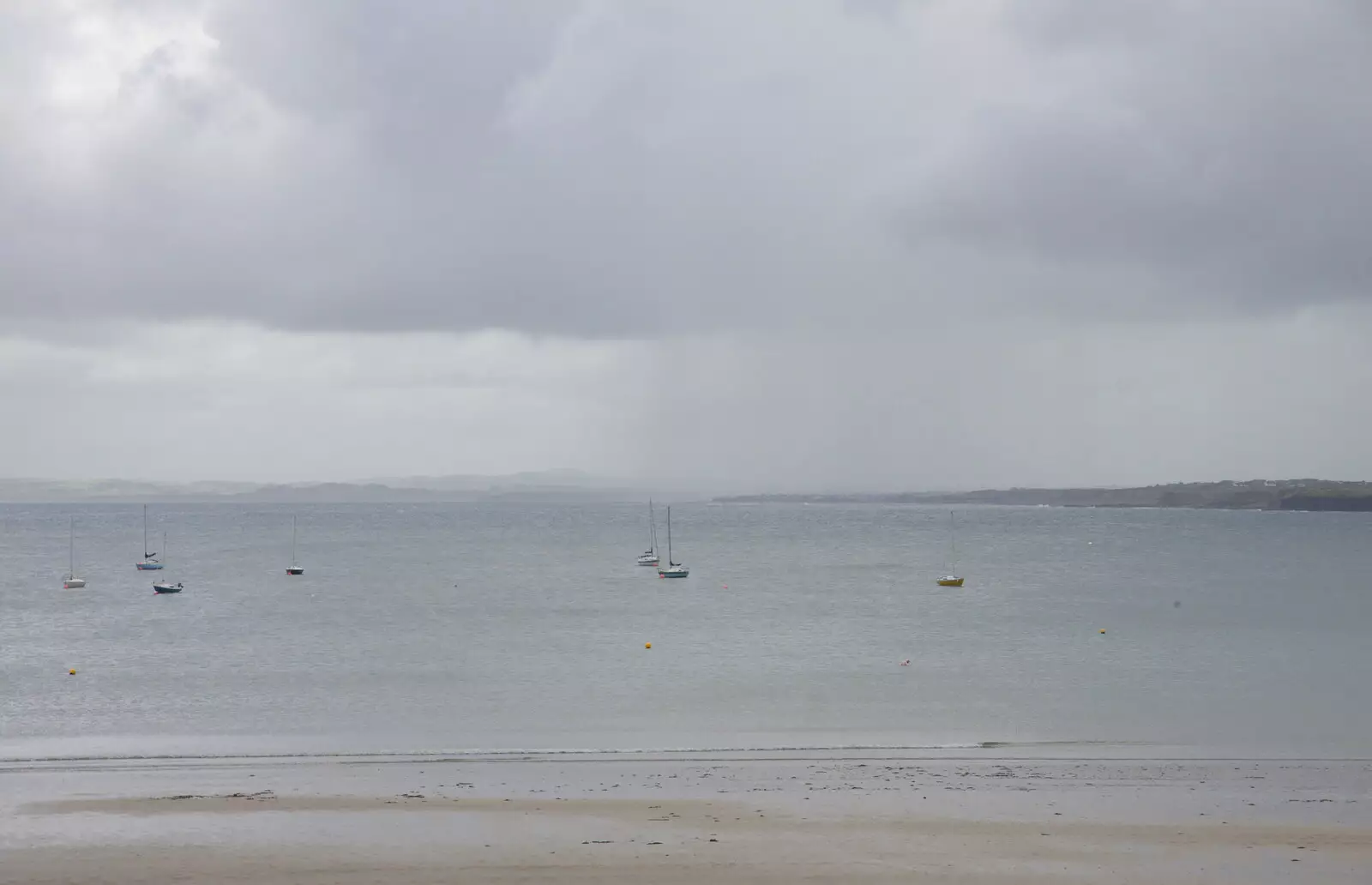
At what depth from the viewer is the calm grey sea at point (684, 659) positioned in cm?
2886

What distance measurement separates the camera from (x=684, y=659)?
143ft

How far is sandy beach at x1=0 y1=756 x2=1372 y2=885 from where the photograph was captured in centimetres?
1614

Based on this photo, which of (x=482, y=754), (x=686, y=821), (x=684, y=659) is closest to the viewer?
(x=686, y=821)

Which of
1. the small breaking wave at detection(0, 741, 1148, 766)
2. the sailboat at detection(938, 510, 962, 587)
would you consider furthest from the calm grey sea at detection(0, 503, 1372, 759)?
the sailboat at detection(938, 510, 962, 587)

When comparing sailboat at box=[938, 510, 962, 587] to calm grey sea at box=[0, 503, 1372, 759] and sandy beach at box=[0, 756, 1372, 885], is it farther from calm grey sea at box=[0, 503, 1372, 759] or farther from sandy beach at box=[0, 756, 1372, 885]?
sandy beach at box=[0, 756, 1372, 885]

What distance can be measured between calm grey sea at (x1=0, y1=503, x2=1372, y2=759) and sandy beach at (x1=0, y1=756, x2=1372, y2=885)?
3.15 metres

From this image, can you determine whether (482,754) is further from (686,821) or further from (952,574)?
(952,574)

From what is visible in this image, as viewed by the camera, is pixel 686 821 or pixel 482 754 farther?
pixel 482 754

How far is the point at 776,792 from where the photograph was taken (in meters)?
21.1

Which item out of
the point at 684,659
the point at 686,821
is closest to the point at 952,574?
the point at 684,659

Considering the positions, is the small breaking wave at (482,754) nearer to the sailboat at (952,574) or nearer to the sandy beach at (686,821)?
the sandy beach at (686,821)

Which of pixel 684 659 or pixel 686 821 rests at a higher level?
pixel 686 821

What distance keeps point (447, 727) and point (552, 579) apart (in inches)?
2196

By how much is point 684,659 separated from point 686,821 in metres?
24.9
